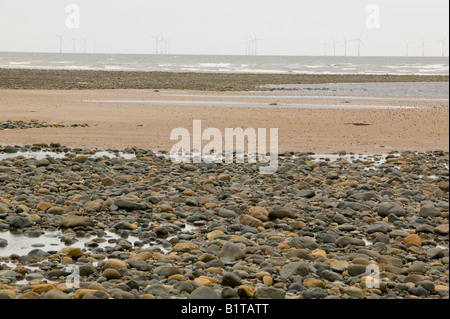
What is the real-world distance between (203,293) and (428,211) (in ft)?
17.6

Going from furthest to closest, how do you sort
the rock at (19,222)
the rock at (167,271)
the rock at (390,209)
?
the rock at (390,209), the rock at (19,222), the rock at (167,271)

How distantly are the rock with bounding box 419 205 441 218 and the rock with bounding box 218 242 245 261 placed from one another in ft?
12.4

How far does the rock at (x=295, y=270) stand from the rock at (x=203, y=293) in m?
1.17

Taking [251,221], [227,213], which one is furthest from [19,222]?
[251,221]

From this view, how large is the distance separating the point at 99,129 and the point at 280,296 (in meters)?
18.3

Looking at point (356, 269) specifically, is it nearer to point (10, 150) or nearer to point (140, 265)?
point (140, 265)

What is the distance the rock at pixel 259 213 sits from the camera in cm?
1103

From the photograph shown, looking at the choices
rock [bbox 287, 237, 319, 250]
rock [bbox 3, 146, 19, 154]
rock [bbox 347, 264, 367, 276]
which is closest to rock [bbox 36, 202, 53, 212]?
rock [bbox 287, 237, 319, 250]

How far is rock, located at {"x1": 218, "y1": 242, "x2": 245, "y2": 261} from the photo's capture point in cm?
874

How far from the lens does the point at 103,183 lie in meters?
13.9

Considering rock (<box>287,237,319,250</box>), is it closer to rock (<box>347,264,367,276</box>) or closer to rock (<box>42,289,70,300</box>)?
rock (<box>347,264,367,276</box>)

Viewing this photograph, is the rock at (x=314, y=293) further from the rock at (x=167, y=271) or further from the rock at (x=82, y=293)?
the rock at (x=82, y=293)

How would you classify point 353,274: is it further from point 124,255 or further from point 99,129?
point 99,129

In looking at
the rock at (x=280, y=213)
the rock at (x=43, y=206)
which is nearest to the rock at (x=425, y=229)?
the rock at (x=280, y=213)
